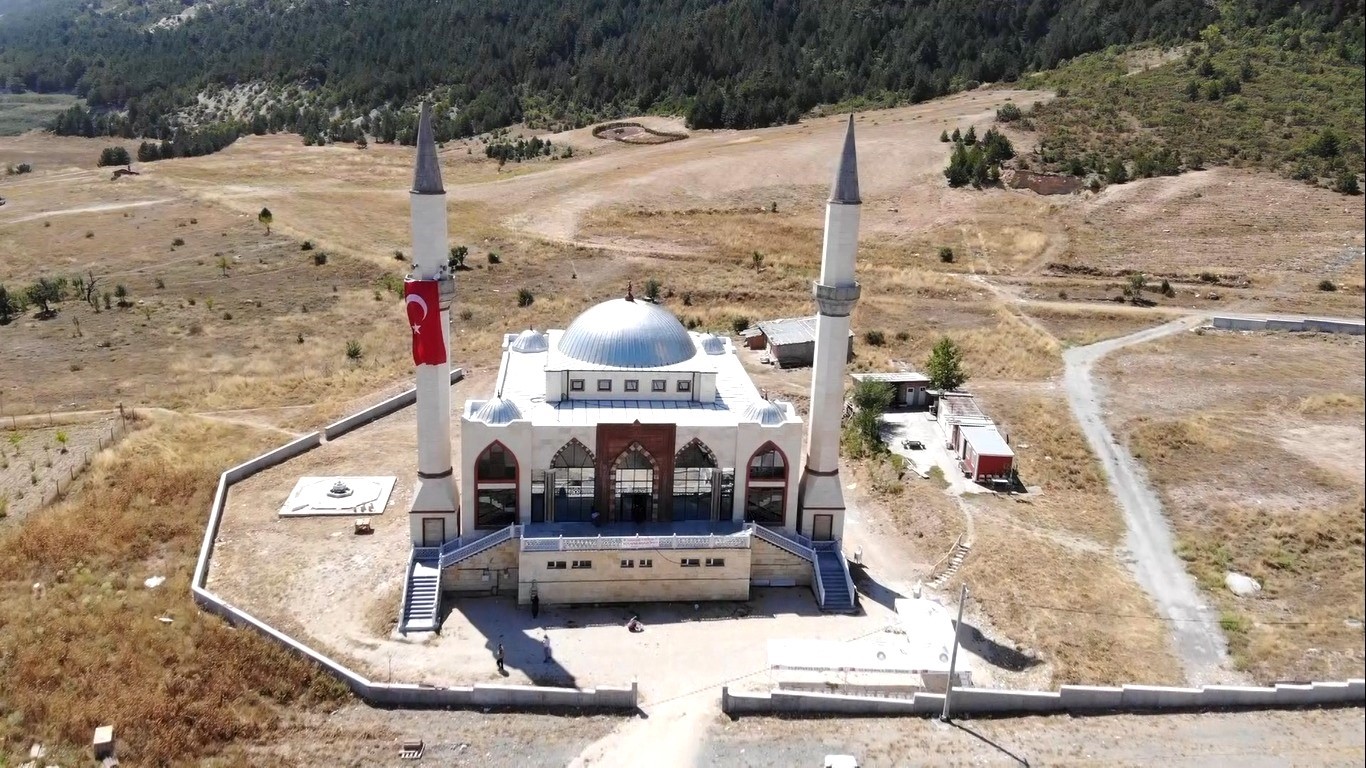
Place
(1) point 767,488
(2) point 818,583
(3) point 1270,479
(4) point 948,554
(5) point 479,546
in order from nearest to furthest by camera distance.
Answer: (3) point 1270,479 < (5) point 479,546 < (2) point 818,583 < (1) point 767,488 < (4) point 948,554

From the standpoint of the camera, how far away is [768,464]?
37.1m

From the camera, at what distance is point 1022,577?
3747cm

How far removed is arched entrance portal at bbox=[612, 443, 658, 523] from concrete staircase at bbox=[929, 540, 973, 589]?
40.2ft

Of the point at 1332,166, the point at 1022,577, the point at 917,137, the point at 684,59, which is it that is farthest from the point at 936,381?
the point at 684,59

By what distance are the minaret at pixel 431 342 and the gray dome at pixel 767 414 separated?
1237 cm

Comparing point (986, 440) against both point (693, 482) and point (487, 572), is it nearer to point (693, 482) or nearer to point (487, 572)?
point (693, 482)

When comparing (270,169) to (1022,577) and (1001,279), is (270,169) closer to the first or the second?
(1001,279)

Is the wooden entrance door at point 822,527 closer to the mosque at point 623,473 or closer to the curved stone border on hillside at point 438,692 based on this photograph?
the mosque at point 623,473

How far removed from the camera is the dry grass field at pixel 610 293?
3291 cm

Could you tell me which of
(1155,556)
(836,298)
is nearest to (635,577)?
(836,298)

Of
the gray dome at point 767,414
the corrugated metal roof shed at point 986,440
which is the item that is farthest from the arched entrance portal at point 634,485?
the corrugated metal roof shed at point 986,440

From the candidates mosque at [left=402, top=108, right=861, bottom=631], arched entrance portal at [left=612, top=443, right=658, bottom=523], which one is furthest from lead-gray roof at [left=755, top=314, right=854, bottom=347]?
arched entrance portal at [left=612, top=443, right=658, bottom=523]

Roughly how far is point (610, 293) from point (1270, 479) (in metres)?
58.0

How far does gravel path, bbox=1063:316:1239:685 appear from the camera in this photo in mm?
30859
